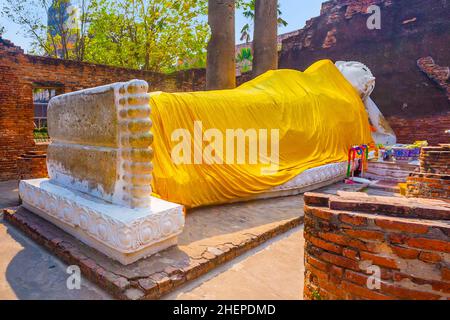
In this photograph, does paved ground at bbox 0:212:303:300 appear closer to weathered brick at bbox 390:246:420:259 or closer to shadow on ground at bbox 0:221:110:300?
shadow on ground at bbox 0:221:110:300

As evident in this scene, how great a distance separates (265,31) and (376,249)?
287 inches

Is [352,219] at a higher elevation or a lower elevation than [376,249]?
higher

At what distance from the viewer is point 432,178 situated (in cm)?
346

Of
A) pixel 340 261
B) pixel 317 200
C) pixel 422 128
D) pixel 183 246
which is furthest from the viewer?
pixel 422 128

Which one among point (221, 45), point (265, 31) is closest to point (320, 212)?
point (221, 45)

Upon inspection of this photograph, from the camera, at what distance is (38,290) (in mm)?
2062

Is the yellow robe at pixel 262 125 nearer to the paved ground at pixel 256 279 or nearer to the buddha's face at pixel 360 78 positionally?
the buddha's face at pixel 360 78

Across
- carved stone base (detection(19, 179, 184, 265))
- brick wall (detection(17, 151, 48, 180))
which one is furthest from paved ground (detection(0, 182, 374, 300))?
brick wall (detection(17, 151, 48, 180))

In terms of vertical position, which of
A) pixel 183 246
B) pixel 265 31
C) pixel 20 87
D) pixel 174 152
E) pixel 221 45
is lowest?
pixel 183 246

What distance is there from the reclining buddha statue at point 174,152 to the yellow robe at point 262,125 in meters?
0.01

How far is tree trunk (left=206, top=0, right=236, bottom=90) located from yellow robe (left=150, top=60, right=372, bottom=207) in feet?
5.43

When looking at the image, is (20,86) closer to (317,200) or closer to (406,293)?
(317,200)
